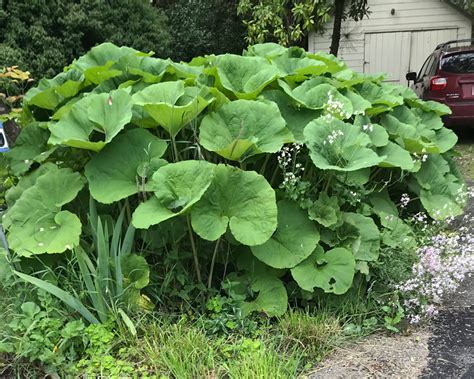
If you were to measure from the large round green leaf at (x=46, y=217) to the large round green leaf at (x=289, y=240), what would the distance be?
103cm

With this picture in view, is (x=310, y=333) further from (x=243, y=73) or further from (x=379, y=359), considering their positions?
(x=243, y=73)

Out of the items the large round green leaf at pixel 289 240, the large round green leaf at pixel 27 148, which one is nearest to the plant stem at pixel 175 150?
the large round green leaf at pixel 289 240

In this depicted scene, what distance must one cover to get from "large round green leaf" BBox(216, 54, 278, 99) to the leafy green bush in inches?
174

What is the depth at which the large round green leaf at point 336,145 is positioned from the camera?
278 centimetres

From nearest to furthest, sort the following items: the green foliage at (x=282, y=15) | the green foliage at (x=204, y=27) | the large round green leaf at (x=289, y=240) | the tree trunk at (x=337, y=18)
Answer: the large round green leaf at (x=289, y=240) → the green foliage at (x=282, y=15) → the tree trunk at (x=337, y=18) → the green foliage at (x=204, y=27)

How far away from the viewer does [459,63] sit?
786 centimetres

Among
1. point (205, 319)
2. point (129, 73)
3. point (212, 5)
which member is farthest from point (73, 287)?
point (212, 5)

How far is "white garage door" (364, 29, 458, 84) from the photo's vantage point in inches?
530

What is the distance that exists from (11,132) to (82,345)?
2.34m

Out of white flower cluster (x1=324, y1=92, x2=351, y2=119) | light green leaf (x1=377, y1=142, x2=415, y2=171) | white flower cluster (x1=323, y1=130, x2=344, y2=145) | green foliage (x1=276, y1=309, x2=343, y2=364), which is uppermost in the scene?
white flower cluster (x1=324, y1=92, x2=351, y2=119)

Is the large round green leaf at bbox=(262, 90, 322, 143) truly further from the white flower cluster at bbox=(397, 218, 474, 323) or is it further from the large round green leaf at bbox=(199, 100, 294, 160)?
the white flower cluster at bbox=(397, 218, 474, 323)

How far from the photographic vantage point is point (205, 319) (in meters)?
2.61

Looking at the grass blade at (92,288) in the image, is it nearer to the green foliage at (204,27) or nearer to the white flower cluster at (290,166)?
the white flower cluster at (290,166)

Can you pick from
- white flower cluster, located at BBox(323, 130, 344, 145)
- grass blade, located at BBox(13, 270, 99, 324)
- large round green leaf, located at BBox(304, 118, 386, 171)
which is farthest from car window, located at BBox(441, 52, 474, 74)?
grass blade, located at BBox(13, 270, 99, 324)
